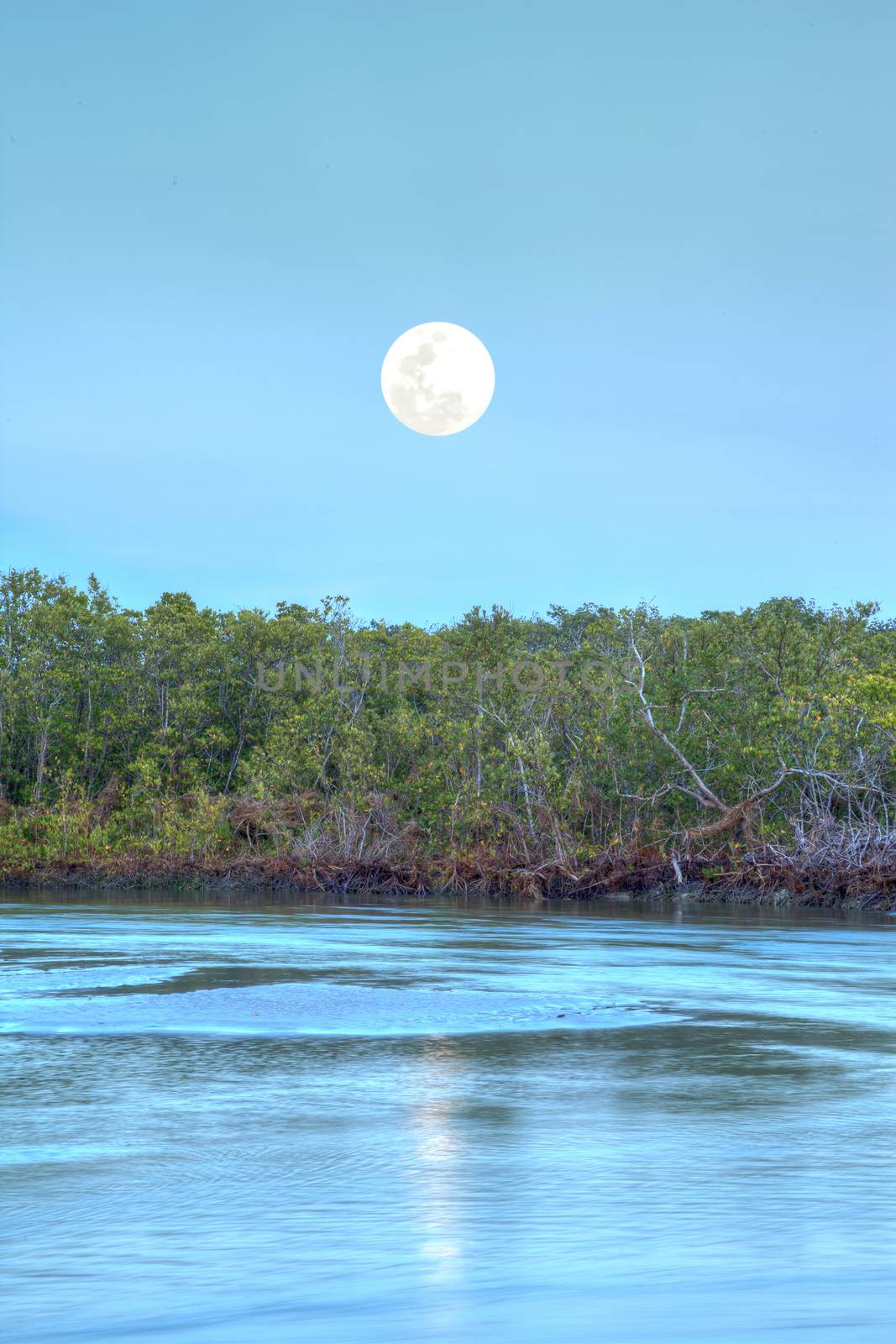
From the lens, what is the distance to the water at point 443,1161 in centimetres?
334

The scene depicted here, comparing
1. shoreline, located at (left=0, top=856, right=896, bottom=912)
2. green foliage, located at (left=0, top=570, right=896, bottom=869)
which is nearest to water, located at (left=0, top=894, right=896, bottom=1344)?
shoreline, located at (left=0, top=856, right=896, bottom=912)

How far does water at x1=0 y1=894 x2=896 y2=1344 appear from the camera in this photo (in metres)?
3.34

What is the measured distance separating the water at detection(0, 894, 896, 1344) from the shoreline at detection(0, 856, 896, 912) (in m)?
14.9

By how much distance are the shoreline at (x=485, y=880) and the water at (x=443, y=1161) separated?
49.0ft

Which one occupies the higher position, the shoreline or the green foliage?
the green foliage

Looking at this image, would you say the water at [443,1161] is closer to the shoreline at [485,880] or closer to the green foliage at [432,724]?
the shoreline at [485,880]

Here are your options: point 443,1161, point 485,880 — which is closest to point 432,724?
point 485,880

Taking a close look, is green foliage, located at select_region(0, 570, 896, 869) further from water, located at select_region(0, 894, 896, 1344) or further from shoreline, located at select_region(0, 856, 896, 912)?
water, located at select_region(0, 894, 896, 1344)

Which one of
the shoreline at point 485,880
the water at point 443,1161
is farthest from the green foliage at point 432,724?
the water at point 443,1161

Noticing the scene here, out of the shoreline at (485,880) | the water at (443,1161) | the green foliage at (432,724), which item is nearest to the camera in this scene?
the water at (443,1161)

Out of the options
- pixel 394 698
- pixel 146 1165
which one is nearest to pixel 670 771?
pixel 394 698

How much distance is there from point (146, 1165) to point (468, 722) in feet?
96.5

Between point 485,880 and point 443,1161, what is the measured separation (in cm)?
2516

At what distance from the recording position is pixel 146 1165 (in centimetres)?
481
